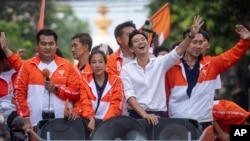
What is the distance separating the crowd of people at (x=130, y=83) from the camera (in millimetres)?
12156

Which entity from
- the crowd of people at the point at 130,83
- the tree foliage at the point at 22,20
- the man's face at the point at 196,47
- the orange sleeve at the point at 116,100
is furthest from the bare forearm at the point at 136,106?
the tree foliage at the point at 22,20

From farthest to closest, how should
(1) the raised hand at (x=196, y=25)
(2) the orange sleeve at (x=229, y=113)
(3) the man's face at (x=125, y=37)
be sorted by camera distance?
(3) the man's face at (x=125, y=37)
(2) the orange sleeve at (x=229, y=113)
(1) the raised hand at (x=196, y=25)

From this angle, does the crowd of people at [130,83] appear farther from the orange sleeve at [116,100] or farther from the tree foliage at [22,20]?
the tree foliage at [22,20]

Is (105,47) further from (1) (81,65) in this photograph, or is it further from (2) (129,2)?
(2) (129,2)

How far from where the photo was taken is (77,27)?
79.9 m

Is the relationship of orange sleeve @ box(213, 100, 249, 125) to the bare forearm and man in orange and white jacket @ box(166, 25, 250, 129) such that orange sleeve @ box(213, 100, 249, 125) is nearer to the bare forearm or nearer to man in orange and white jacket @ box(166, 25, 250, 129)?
man in orange and white jacket @ box(166, 25, 250, 129)

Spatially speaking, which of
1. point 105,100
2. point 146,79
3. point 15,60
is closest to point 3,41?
point 15,60

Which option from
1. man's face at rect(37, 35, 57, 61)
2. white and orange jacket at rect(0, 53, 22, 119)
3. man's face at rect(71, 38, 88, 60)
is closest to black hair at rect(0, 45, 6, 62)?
white and orange jacket at rect(0, 53, 22, 119)

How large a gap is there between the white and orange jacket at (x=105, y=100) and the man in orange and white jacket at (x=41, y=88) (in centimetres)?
23

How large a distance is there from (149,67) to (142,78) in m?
0.15

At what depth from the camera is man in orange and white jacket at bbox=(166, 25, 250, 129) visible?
12.3 meters

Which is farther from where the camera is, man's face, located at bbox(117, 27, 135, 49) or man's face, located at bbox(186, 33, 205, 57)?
man's face, located at bbox(117, 27, 135, 49)

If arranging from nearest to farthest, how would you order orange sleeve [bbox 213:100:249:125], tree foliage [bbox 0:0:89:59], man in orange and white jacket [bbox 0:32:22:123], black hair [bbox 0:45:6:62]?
orange sleeve [bbox 213:100:249:125] → black hair [bbox 0:45:6:62] → man in orange and white jacket [bbox 0:32:22:123] → tree foliage [bbox 0:0:89:59]

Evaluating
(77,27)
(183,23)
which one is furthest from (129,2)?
(77,27)
